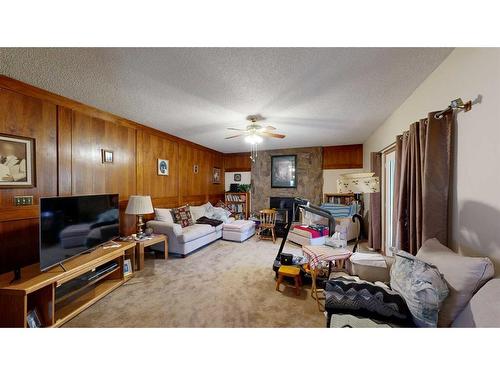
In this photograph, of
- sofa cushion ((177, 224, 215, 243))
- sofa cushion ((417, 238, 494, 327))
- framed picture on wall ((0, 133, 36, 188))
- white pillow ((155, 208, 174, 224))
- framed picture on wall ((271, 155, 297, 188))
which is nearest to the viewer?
sofa cushion ((417, 238, 494, 327))

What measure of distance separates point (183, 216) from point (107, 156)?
69.7 inches

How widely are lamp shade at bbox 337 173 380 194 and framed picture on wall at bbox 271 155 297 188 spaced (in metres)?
3.61

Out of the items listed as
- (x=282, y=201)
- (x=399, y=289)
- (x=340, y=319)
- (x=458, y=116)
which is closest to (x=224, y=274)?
(x=340, y=319)

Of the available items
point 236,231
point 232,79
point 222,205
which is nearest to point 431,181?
point 232,79

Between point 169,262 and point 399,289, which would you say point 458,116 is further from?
point 169,262

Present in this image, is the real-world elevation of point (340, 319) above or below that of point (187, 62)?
below

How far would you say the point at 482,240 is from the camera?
1.24m

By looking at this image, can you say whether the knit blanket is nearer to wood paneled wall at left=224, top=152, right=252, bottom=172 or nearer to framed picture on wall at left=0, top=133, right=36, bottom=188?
framed picture on wall at left=0, top=133, right=36, bottom=188

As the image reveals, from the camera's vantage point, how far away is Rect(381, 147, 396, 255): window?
3.25 metres

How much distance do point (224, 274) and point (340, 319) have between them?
6.11 ft

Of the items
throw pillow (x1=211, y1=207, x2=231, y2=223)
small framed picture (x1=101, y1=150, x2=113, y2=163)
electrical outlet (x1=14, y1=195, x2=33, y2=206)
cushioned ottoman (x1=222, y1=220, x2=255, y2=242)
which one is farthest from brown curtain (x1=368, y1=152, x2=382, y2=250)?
electrical outlet (x1=14, y1=195, x2=33, y2=206)

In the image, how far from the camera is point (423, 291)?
1.11m
